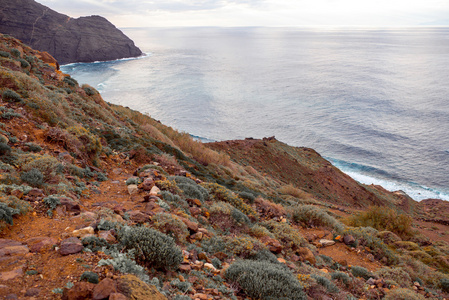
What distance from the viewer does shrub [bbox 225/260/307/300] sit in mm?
4445

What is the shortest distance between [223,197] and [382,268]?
16.6 feet

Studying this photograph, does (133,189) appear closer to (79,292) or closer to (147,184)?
(147,184)

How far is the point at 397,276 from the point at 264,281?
5.04m

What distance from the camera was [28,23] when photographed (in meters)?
109

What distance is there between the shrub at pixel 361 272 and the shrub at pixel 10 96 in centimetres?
1107

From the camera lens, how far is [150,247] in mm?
4074

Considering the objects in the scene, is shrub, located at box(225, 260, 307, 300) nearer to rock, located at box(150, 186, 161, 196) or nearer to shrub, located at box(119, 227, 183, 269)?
shrub, located at box(119, 227, 183, 269)

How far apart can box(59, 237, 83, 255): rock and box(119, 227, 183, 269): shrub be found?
0.57 m

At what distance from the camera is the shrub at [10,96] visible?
8375 mm

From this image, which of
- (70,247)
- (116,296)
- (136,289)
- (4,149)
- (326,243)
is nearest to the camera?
(116,296)

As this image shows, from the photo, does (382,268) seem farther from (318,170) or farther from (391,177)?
(391,177)

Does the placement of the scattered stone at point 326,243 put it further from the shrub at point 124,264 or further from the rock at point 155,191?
the shrub at point 124,264

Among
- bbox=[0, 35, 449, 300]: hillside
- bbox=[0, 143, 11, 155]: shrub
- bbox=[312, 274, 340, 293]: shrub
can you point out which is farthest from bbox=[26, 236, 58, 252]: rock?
bbox=[312, 274, 340, 293]: shrub

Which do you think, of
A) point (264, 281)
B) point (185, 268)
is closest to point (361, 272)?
point (264, 281)
